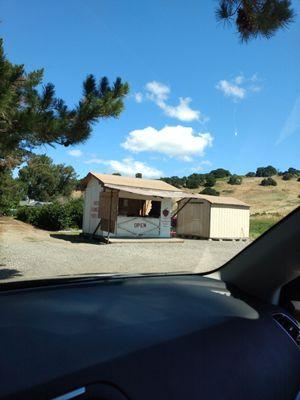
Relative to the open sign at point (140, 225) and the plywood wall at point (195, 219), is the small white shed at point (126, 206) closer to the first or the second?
the open sign at point (140, 225)

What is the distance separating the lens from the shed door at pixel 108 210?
75.5 feet

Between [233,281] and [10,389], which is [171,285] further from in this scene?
[10,389]

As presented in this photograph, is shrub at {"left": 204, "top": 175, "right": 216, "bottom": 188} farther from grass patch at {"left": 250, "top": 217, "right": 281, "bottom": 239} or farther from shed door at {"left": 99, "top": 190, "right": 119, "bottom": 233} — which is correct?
shed door at {"left": 99, "top": 190, "right": 119, "bottom": 233}

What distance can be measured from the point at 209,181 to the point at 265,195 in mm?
1616

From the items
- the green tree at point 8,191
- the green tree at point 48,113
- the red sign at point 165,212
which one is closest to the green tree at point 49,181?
the green tree at point 8,191

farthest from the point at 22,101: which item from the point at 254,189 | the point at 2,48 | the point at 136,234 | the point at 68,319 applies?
the point at 136,234

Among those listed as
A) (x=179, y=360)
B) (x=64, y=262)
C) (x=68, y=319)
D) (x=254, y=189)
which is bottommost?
(x=64, y=262)

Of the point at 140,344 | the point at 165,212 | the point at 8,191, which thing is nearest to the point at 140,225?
the point at 165,212

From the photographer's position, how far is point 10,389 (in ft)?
3.38

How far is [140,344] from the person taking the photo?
147 cm

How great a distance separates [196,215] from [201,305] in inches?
1071

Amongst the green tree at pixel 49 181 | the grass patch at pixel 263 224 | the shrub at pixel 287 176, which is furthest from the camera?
the green tree at pixel 49 181

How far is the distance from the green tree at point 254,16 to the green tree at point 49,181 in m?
68.7

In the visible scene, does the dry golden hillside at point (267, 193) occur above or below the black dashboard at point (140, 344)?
above
